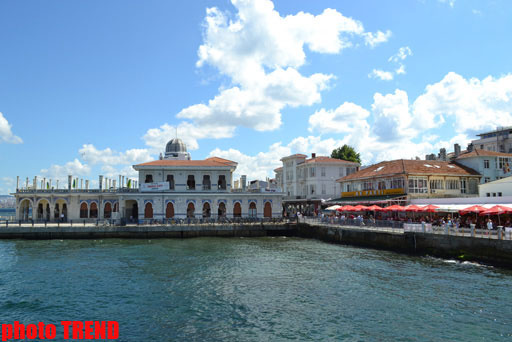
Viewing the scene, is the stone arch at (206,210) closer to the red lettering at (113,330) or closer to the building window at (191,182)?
the building window at (191,182)

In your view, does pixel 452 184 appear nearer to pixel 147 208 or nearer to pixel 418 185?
pixel 418 185

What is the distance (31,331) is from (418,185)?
40378mm

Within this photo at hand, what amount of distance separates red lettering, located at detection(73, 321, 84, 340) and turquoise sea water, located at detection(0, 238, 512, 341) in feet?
1.66

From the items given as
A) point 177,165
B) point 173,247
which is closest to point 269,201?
point 177,165

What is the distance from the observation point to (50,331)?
1472 centimetres

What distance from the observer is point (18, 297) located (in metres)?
19.0

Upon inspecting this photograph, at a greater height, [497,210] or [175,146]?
[175,146]

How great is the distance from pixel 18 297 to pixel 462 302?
65.9ft

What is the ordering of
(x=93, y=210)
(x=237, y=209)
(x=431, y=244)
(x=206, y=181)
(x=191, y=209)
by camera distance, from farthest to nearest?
(x=93, y=210), (x=206, y=181), (x=237, y=209), (x=191, y=209), (x=431, y=244)

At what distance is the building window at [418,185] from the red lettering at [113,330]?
3720 centimetres

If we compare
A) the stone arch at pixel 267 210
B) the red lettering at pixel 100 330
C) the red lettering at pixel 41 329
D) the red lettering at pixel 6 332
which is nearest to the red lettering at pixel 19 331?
the red lettering at pixel 6 332

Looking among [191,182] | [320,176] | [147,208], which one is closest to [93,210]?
[147,208]

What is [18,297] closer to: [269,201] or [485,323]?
[485,323]

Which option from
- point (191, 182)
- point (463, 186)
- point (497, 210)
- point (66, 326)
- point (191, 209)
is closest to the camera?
point (66, 326)
